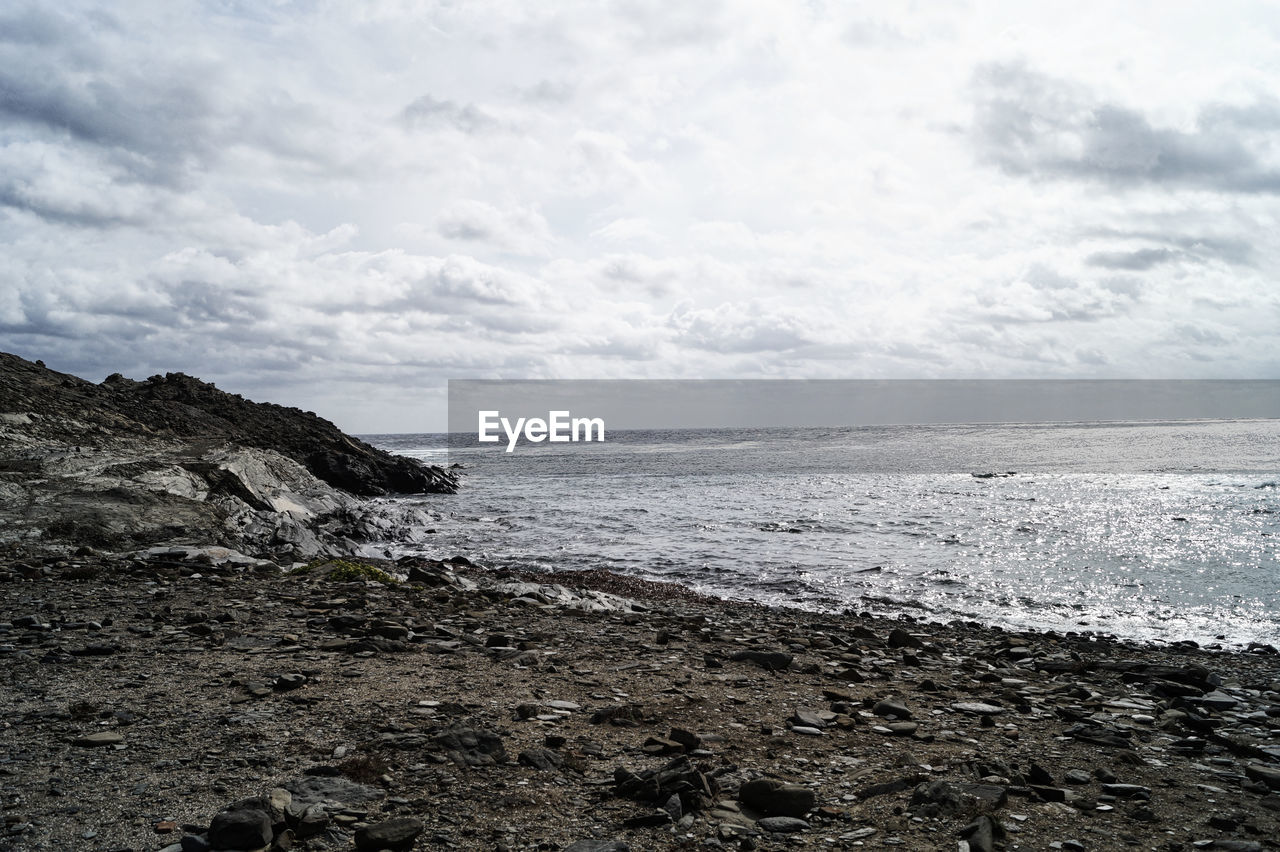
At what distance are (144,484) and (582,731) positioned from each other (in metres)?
15.9

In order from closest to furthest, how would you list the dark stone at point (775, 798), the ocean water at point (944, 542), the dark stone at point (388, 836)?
the dark stone at point (388, 836)
the dark stone at point (775, 798)
the ocean water at point (944, 542)

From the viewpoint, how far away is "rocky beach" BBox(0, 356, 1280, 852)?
4.72 meters

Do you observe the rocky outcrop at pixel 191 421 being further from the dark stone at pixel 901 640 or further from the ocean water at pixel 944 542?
the dark stone at pixel 901 640


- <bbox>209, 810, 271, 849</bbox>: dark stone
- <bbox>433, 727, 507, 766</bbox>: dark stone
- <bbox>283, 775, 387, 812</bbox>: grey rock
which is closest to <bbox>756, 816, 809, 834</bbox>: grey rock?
<bbox>433, 727, 507, 766</bbox>: dark stone

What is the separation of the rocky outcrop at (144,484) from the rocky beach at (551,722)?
377 mm

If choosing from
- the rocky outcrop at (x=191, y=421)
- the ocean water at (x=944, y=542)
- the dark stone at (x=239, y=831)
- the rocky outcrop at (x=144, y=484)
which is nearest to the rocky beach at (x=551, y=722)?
the dark stone at (x=239, y=831)

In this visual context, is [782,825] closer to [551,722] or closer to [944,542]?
[551,722]

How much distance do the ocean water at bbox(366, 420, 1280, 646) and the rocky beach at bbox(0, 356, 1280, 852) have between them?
11.7 ft

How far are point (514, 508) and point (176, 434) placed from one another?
16.1 meters

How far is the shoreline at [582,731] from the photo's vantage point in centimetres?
476

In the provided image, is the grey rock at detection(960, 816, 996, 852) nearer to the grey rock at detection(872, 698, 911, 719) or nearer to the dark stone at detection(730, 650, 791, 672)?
the grey rock at detection(872, 698, 911, 719)

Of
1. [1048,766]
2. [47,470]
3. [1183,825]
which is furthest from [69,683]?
[47,470]

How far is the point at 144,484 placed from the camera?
57.1ft

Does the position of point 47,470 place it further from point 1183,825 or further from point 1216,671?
point 1216,671
